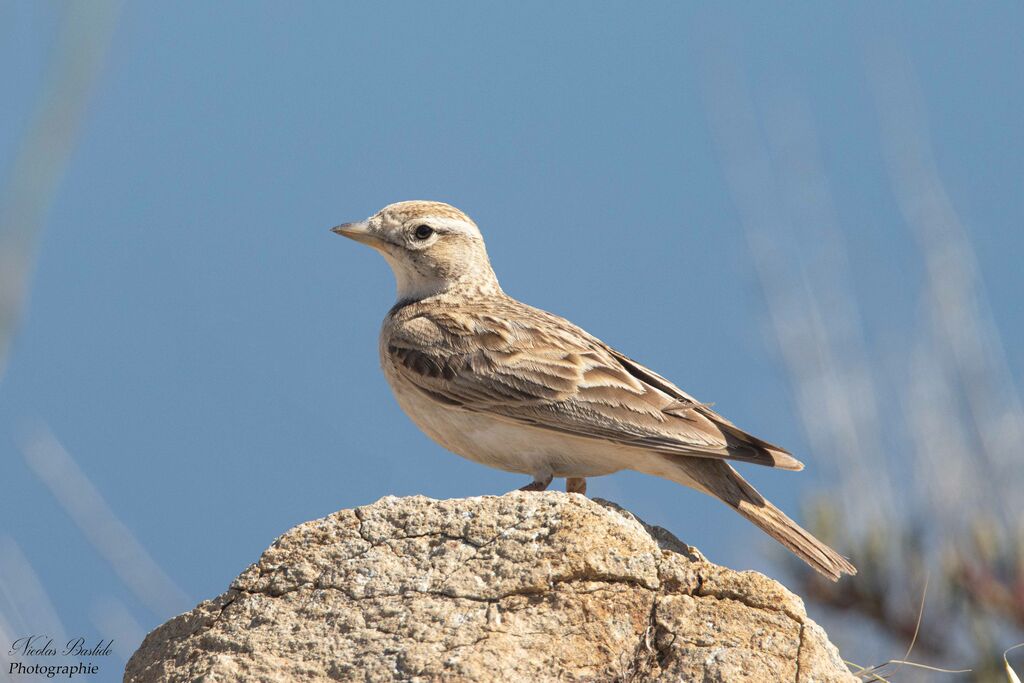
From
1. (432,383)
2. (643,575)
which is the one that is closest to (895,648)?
(432,383)

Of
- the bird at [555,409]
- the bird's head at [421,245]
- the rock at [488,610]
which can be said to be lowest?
the rock at [488,610]

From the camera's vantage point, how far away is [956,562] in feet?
25.6

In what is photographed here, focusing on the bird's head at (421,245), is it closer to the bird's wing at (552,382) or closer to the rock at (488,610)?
the bird's wing at (552,382)

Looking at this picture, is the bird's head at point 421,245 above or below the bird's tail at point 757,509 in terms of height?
above

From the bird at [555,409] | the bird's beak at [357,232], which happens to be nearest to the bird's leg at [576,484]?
the bird at [555,409]

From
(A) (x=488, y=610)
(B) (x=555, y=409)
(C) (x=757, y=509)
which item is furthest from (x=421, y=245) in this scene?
(A) (x=488, y=610)

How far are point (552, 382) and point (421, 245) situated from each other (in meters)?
1.66

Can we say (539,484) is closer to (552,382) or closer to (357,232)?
(552,382)

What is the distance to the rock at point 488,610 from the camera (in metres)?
4.50

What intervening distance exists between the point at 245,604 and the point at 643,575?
1.43 metres

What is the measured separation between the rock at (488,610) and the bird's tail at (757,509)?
3.00 ft

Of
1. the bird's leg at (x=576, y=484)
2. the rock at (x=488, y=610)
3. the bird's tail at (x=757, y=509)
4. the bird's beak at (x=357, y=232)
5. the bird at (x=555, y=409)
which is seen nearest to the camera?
the rock at (x=488, y=610)

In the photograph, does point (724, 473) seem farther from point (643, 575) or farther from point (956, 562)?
point (956, 562)

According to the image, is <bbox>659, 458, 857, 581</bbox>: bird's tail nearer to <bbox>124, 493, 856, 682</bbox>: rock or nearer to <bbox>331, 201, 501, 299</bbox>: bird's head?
<bbox>124, 493, 856, 682</bbox>: rock
